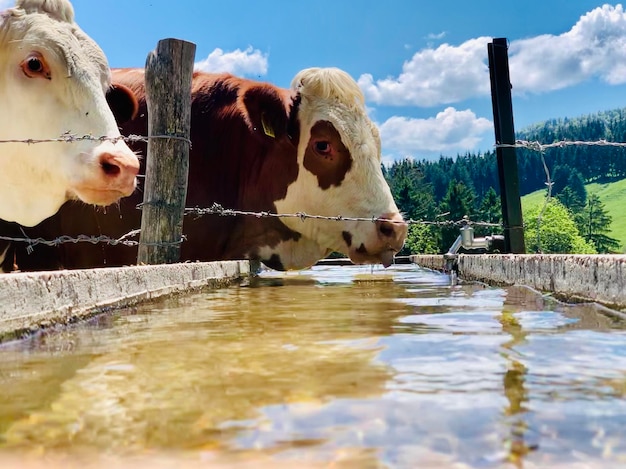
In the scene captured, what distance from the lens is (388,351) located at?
1.88 m

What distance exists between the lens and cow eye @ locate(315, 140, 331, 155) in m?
6.95

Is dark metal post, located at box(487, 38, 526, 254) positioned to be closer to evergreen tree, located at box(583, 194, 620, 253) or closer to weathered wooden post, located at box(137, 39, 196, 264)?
weathered wooden post, located at box(137, 39, 196, 264)

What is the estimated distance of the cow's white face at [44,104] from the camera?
14.1ft

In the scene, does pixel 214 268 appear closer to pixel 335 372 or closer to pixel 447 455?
pixel 335 372

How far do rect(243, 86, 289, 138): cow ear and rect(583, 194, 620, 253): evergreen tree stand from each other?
102148 mm

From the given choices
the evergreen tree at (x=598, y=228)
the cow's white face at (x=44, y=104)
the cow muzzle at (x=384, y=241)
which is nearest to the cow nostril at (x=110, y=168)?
the cow's white face at (x=44, y=104)

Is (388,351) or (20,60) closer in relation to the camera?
(388,351)

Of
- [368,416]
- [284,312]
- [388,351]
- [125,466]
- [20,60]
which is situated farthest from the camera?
[20,60]

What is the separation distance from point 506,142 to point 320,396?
4.97 meters

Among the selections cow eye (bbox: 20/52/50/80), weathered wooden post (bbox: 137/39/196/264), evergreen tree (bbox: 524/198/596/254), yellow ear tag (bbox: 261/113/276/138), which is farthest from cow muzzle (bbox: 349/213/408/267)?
evergreen tree (bbox: 524/198/596/254)

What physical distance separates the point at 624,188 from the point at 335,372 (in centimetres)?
12863

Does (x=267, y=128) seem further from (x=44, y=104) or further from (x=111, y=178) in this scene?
(x=111, y=178)

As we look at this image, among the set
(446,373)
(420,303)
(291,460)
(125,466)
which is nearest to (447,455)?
(291,460)

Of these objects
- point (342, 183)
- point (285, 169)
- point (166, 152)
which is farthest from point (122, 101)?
point (342, 183)
